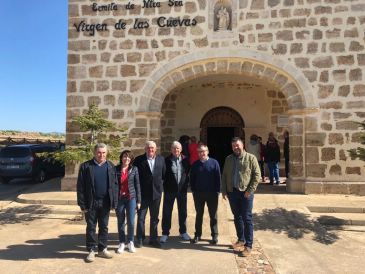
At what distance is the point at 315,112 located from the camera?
8344 mm

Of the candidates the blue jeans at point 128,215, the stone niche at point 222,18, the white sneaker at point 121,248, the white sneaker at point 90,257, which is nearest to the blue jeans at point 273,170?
the stone niche at point 222,18

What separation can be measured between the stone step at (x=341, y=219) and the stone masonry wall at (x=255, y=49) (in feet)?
5.42

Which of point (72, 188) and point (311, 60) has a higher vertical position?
point (311, 60)

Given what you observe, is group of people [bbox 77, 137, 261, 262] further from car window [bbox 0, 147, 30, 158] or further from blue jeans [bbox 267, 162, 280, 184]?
car window [bbox 0, 147, 30, 158]

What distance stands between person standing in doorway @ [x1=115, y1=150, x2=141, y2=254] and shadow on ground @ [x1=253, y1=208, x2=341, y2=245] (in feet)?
7.62

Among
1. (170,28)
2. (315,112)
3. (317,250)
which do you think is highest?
(170,28)

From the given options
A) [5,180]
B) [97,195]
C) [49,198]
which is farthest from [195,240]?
[5,180]

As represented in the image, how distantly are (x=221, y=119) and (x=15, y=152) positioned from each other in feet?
23.4

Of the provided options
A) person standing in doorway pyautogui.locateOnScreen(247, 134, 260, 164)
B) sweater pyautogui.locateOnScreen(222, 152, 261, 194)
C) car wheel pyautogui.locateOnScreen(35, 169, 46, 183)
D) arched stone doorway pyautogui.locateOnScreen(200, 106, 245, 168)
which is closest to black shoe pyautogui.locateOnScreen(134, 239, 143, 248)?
sweater pyautogui.locateOnScreen(222, 152, 261, 194)

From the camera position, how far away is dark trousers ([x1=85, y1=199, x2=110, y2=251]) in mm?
4586

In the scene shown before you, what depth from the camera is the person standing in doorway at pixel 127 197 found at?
485 centimetres

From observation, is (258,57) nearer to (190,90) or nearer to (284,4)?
(284,4)

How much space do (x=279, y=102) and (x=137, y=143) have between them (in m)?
5.35

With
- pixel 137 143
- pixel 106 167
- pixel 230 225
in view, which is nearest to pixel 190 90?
pixel 137 143
